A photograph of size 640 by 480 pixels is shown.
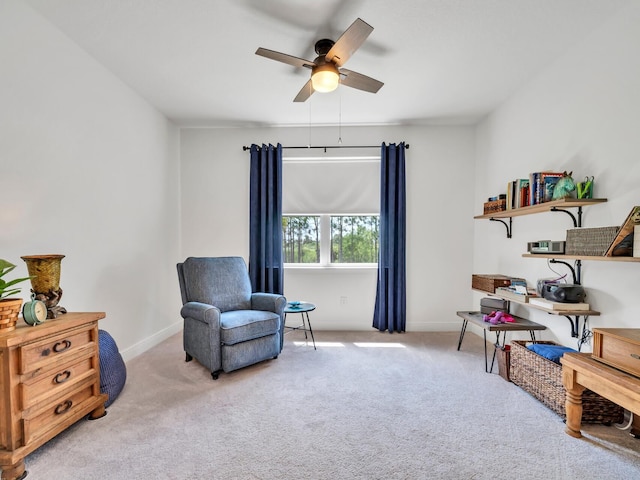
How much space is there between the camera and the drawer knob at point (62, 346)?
5.50 feet

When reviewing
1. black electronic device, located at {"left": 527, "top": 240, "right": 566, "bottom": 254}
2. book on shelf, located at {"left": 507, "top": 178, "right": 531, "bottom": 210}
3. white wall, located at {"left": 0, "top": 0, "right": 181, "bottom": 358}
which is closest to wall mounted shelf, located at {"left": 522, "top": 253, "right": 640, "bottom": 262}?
black electronic device, located at {"left": 527, "top": 240, "right": 566, "bottom": 254}

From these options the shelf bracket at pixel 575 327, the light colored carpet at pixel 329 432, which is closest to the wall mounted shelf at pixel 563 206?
the shelf bracket at pixel 575 327

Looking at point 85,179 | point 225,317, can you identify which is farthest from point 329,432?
point 85,179

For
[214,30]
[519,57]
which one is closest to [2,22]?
[214,30]

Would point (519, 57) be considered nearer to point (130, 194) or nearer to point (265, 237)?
point (265, 237)

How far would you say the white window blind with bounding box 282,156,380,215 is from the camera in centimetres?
389

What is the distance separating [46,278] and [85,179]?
3.37 feet

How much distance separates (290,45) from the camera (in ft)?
7.52

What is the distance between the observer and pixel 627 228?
5.50 ft

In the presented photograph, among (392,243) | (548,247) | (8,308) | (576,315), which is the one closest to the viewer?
(8,308)

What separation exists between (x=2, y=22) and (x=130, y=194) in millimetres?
1456

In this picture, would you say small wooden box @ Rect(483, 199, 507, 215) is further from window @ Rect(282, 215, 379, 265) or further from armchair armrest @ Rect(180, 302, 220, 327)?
armchair armrest @ Rect(180, 302, 220, 327)

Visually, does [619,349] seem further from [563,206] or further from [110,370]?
[110,370]

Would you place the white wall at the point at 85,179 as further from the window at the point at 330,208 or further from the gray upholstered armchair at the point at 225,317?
the window at the point at 330,208
